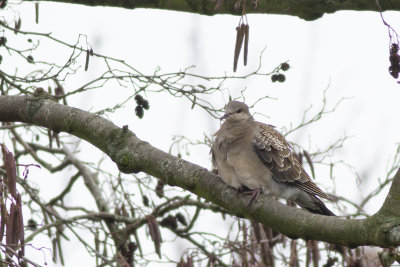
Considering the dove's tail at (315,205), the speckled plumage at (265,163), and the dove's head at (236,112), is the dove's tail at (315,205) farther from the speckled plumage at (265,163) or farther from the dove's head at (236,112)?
the dove's head at (236,112)

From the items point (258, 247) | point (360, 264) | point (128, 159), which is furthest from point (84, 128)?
point (360, 264)

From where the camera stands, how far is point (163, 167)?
3.02 metres

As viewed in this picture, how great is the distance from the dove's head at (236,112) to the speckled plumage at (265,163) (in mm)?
46

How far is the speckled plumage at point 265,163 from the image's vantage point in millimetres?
4152

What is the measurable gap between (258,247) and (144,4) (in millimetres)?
1735

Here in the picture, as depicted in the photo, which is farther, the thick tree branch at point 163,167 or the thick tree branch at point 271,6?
the thick tree branch at point 271,6

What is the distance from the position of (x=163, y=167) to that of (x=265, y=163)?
4.62 ft

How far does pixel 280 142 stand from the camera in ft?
14.7

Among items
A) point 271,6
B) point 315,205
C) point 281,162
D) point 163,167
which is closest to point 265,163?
point 281,162

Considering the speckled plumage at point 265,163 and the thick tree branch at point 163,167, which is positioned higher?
the speckled plumage at point 265,163

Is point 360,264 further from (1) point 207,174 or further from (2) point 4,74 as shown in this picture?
(2) point 4,74

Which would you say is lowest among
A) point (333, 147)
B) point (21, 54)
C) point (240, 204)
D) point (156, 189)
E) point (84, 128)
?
point (240, 204)

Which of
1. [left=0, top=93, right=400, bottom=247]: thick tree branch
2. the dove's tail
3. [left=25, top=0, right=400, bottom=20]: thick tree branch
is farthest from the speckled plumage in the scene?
[left=0, top=93, right=400, bottom=247]: thick tree branch

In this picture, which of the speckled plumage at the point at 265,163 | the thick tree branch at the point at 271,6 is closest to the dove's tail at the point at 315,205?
the speckled plumage at the point at 265,163
